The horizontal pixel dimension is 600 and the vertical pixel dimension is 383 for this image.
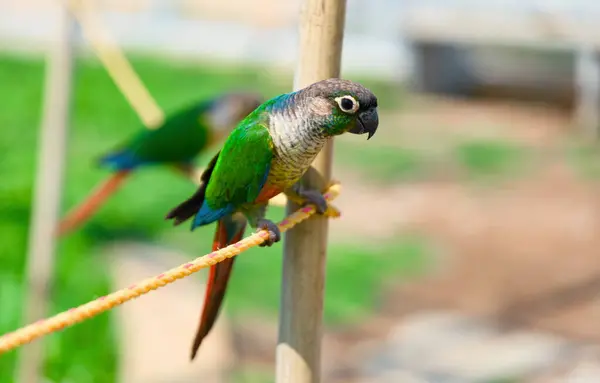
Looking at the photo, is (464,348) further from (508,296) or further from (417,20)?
(417,20)

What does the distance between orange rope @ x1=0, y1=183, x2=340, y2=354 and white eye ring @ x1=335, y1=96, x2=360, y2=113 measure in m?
0.20

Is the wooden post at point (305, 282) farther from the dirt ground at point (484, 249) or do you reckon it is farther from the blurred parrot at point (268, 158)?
the dirt ground at point (484, 249)

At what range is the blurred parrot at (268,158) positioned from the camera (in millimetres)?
1162

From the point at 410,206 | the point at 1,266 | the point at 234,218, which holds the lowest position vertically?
the point at 234,218

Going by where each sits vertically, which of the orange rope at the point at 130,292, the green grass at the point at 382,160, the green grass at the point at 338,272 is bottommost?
the orange rope at the point at 130,292

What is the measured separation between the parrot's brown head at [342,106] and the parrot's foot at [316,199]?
17 centimetres

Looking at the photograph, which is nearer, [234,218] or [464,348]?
[234,218]

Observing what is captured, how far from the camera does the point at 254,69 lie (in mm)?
7516

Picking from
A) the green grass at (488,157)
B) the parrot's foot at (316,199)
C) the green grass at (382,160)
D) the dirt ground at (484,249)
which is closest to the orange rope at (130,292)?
the parrot's foot at (316,199)

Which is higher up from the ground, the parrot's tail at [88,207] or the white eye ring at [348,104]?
the parrot's tail at [88,207]

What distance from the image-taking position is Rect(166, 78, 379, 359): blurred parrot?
1162 mm

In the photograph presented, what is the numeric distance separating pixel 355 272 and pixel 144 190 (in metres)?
1.47

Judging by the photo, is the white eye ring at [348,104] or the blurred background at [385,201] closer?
the white eye ring at [348,104]

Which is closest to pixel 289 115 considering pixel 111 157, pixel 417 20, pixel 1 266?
pixel 111 157
